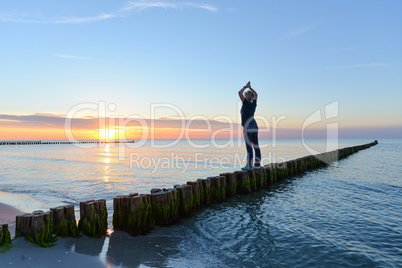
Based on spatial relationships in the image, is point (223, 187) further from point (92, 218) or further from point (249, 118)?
point (92, 218)

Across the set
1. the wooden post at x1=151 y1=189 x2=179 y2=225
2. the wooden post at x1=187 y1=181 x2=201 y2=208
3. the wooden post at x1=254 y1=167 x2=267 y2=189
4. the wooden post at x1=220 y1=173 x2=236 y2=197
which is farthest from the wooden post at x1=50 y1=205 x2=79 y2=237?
the wooden post at x1=254 y1=167 x2=267 y2=189

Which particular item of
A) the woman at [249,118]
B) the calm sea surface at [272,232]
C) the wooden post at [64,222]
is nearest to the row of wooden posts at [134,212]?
the wooden post at [64,222]

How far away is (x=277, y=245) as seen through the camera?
5.93 meters

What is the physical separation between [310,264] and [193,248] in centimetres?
245

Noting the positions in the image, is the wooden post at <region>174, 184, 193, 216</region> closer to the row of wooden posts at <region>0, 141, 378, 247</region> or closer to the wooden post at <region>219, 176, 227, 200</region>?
the row of wooden posts at <region>0, 141, 378, 247</region>

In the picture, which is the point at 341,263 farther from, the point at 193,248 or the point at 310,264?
the point at 193,248

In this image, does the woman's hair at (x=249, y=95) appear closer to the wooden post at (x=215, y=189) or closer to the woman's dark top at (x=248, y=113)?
the woman's dark top at (x=248, y=113)

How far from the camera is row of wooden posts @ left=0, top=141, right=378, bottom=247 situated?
4980 millimetres

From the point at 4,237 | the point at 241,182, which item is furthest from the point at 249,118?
the point at 4,237

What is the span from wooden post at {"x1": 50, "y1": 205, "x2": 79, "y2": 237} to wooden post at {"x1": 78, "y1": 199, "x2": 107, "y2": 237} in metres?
0.20

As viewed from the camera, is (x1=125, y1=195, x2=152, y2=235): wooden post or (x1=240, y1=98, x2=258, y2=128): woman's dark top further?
(x1=240, y1=98, x2=258, y2=128): woman's dark top

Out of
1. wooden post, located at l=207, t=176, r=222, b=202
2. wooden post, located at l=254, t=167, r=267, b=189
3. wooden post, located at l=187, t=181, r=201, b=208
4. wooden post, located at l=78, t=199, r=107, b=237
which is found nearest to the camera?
wooden post, located at l=78, t=199, r=107, b=237

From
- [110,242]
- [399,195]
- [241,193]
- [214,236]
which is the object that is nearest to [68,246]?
[110,242]

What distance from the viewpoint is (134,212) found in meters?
6.14
